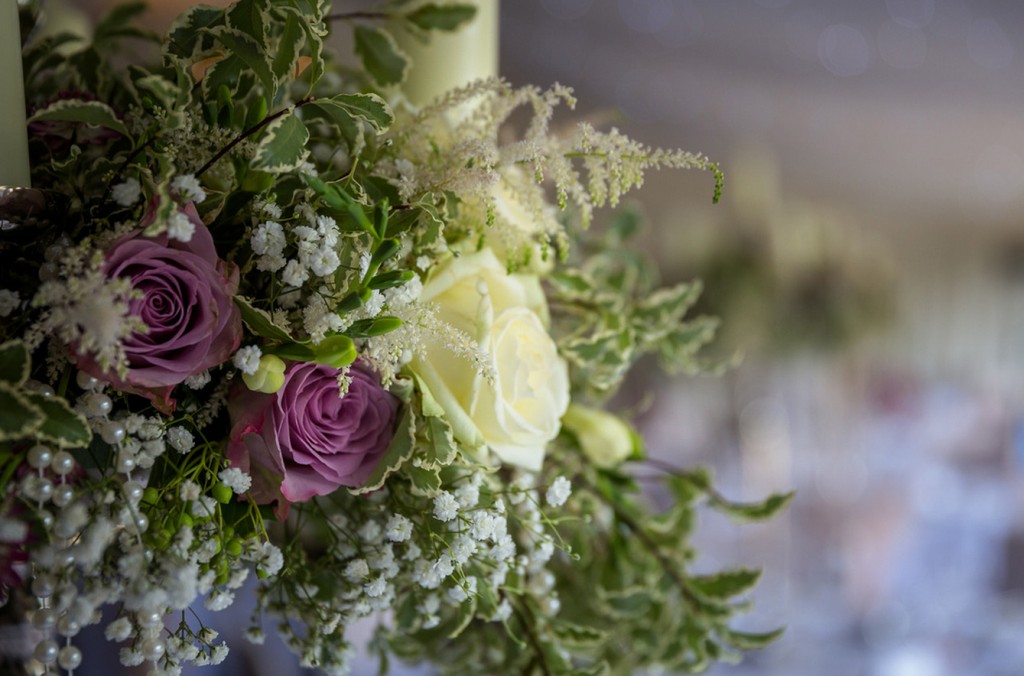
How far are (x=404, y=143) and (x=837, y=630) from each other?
1.42m

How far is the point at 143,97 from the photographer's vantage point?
1.22 feet

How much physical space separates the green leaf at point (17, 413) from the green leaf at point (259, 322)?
81 millimetres

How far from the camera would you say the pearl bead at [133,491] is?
320 millimetres

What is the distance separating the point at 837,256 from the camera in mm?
1766

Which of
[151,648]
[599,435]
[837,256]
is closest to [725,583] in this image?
[599,435]

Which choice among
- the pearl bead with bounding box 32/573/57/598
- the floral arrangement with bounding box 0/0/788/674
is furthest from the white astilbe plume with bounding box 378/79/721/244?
the pearl bead with bounding box 32/573/57/598

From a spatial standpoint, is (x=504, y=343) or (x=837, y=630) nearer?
(x=504, y=343)

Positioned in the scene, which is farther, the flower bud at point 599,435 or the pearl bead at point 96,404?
the flower bud at point 599,435

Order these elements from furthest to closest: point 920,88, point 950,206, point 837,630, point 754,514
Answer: point 950,206 < point 920,88 < point 837,630 < point 754,514

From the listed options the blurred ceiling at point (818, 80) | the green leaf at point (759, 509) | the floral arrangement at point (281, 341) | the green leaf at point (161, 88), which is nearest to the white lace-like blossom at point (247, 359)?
the floral arrangement at point (281, 341)

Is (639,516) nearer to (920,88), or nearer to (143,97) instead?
(143,97)

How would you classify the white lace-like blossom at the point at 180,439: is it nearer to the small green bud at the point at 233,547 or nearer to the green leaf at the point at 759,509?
the small green bud at the point at 233,547

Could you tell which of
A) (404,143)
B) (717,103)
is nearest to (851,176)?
(717,103)

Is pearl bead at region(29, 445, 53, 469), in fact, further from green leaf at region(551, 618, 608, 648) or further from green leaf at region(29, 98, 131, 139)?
green leaf at region(551, 618, 608, 648)
